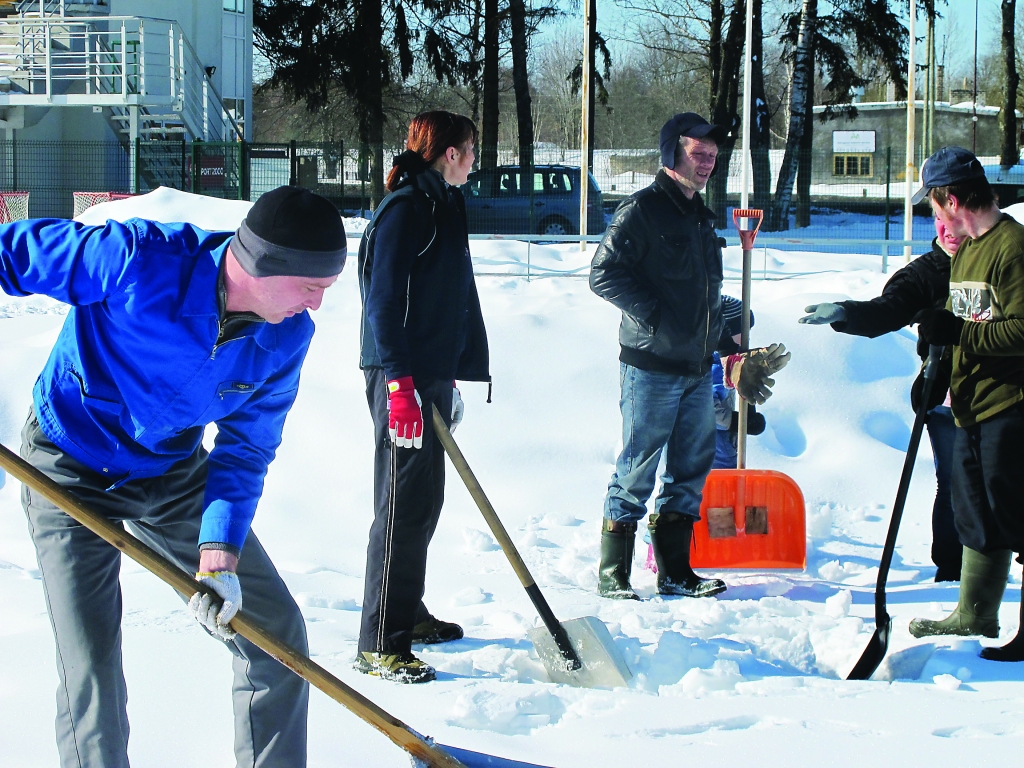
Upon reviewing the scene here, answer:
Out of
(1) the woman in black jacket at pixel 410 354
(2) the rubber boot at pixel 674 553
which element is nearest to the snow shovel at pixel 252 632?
(1) the woman in black jacket at pixel 410 354

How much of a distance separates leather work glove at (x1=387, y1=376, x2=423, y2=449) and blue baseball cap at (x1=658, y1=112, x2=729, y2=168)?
1.53 m

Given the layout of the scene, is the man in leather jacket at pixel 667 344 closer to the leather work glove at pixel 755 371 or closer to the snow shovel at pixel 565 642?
the leather work glove at pixel 755 371

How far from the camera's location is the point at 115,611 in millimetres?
2305

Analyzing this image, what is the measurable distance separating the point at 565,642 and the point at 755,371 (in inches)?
63.5

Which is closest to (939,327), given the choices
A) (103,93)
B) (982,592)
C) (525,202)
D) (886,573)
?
(886,573)

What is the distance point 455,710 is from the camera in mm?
2967

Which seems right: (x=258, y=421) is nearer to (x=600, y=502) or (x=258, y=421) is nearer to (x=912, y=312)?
(x=912, y=312)

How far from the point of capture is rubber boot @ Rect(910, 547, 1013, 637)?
3658mm

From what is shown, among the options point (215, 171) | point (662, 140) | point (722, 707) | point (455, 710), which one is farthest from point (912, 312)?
point (215, 171)

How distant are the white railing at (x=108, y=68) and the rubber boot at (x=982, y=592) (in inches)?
635

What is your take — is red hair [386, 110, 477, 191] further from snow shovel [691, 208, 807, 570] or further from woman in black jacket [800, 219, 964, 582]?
snow shovel [691, 208, 807, 570]

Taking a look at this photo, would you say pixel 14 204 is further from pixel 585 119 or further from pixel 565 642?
pixel 565 642

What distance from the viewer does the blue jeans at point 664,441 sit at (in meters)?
4.13

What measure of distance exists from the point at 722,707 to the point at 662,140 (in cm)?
221
